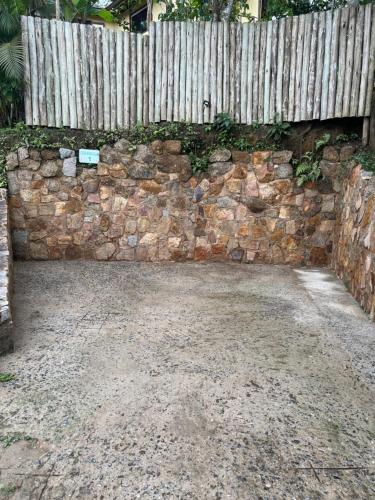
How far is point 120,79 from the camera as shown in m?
4.99

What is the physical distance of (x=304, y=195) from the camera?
5.01 m

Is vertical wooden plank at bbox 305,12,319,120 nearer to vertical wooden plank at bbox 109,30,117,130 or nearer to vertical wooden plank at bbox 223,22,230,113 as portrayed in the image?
vertical wooden plank at bbox 223,22,230,113

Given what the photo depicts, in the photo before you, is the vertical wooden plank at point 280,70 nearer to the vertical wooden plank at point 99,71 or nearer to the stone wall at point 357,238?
the stone wall at point 357,238

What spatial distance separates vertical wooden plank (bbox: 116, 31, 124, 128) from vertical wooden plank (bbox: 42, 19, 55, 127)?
33.1 inches

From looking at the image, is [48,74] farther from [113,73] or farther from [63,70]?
[113,73]

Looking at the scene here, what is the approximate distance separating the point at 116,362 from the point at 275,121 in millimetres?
3814

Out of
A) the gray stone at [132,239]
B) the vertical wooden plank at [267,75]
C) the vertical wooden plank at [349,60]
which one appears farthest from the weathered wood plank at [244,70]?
the gray stone at [132,239]

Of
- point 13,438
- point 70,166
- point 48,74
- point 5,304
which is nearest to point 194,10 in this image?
point 48,74

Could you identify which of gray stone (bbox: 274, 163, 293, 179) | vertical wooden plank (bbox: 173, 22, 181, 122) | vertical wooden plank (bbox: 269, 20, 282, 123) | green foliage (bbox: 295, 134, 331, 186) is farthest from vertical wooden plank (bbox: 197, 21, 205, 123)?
green foliage (bbox: 295, 134, 331, 186)

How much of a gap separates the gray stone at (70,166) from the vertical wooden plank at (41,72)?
23.7 inches

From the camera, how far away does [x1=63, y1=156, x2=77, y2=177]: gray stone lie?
494cm

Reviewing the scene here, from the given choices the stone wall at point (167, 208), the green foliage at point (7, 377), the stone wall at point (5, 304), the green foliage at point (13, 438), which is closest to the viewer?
the green foliage at point (13, 438)

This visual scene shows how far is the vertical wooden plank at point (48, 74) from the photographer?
15.8ft

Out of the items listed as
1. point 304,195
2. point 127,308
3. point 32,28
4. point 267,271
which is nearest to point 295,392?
point 127,308
